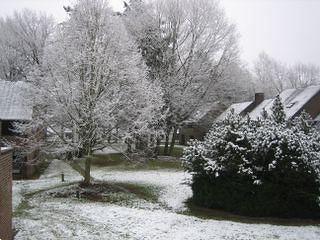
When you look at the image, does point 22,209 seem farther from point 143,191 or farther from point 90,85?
point 90,85

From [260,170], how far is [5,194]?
469 inches

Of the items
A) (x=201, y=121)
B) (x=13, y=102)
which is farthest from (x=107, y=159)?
(x=201, y=121)

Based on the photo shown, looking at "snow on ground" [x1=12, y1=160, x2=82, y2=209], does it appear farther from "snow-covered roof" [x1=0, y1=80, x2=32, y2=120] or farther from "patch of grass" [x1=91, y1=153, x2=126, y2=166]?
"snow-covered roof" [x1=0, y1=80, x2=32, y2=120]

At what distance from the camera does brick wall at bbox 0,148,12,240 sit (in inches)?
495

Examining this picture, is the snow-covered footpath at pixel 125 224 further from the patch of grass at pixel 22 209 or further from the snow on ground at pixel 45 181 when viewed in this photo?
the snow on ground at pixel 45 181

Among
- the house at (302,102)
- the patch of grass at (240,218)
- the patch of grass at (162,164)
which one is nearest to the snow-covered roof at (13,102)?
the patch of grass at (162,164)

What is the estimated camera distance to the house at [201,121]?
45203 millimetres

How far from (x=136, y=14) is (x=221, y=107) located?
21527 millimetres

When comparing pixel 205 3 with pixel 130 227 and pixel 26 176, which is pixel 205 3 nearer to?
pixel 26 176

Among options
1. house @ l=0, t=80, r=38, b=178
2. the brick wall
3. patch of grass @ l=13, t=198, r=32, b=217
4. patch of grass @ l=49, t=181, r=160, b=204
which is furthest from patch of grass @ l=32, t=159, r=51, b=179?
the brick wall

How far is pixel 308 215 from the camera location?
66.8ft

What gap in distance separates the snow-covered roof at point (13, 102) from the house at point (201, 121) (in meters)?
16.0

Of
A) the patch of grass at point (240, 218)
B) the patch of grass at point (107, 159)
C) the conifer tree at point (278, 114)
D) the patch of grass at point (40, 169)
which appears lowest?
the patch of grass at point (240, 218)

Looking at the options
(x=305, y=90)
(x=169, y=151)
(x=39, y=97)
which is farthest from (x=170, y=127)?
(x=39, y=97)
